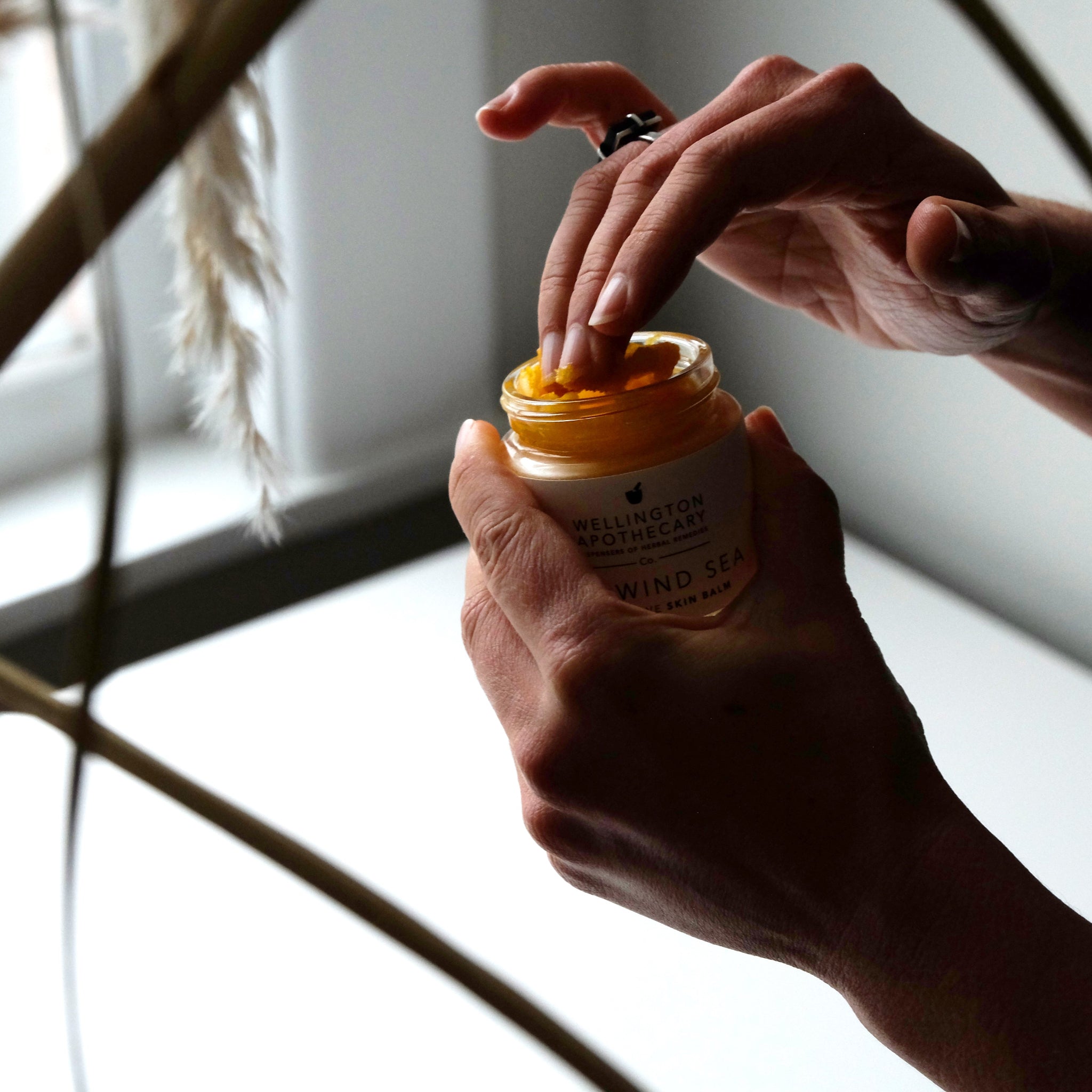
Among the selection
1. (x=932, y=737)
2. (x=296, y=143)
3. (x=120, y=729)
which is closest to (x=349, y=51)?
(x=296, y=143)

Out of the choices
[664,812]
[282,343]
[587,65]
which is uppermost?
[587,65]

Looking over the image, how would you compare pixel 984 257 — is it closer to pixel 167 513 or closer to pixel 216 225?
pixel 216 225

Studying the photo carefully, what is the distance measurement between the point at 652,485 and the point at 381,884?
0.31 m

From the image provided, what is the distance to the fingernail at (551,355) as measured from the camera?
36 cm

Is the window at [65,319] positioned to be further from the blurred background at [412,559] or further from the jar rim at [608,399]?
the jar rim at [608,399]

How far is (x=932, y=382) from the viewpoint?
0.86 meters

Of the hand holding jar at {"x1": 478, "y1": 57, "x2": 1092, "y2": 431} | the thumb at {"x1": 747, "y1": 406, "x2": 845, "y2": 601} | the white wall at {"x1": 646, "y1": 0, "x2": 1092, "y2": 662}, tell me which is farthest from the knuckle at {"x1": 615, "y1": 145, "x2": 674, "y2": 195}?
the white wall at {"x1": 646, "y1": 0, "x2": 1092, "y2": 662}

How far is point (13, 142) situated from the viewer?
0.86m

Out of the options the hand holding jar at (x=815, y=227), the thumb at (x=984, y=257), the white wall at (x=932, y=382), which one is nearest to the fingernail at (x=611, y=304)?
the hand holding jar at (x=815, y=227)

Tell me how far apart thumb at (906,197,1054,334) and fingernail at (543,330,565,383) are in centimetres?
13

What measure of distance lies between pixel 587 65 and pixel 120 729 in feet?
1.42

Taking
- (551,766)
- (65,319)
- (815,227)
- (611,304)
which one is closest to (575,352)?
(611,304)

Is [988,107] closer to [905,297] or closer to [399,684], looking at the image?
[905,297]

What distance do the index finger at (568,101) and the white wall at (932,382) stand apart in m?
0.32
